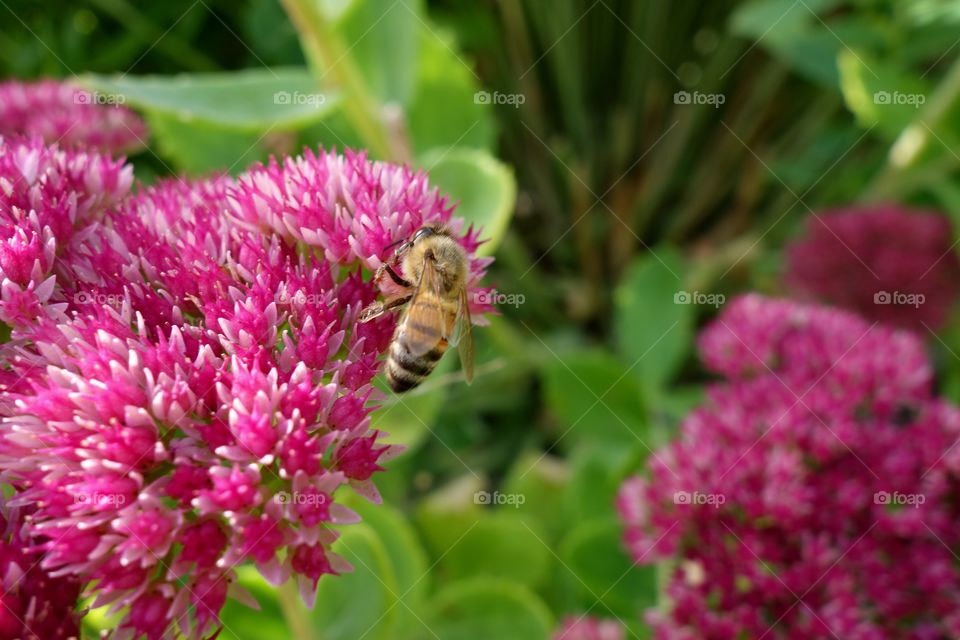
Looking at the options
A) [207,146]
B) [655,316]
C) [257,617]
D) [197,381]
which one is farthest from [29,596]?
[655,316]

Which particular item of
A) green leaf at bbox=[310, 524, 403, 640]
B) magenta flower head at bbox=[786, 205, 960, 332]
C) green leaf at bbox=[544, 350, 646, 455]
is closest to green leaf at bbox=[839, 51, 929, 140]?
magenta flower head at bbox=[786, 205, 960, 332]

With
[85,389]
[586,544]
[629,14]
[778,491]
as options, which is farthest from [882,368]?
[629,14]

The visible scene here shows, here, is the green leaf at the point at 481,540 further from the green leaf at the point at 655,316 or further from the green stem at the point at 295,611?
the green stem at the point at 295,611

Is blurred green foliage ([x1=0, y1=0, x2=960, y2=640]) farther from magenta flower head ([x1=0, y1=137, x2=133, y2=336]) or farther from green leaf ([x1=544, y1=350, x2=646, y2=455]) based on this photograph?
magenta flower head ([x1=0, y1=137, x2=133, y2=336])

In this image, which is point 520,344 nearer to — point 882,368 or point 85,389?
point 882,368

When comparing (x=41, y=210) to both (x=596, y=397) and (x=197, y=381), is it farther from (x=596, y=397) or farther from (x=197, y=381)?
(x=596, y=397)
